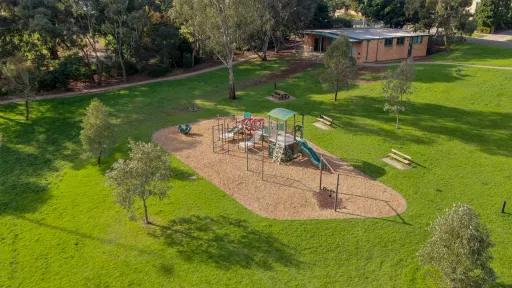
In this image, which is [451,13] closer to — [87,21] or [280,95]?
[280,95]

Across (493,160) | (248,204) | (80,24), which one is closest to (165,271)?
(248,204)

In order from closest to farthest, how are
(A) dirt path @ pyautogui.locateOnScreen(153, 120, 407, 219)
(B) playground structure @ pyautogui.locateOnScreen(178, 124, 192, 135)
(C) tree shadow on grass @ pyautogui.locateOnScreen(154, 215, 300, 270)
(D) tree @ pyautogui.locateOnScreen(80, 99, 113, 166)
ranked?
(C) tree shadow on grass @ pyautogui.locateOnScreen(154, 215, 300, 270) < (A) dirt path @ pyautogui.locateOnScreen(153, 120, 407, 219) < (D) tree @ pyautogui.locateOnScreen(80, 99, 113, 166) < (B) playground structure @ pyautogui.locateOnScreen(178, 124, 192, 135)

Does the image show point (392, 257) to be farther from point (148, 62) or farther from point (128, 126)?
point (148, 62)

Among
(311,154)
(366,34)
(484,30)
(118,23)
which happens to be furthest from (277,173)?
(484,30)

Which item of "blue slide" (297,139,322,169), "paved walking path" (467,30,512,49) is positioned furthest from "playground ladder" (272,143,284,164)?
"paved walking path" (467,30,512,49)

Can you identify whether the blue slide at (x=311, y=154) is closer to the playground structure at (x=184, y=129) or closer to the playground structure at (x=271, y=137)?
the playground structure at (x=271, y=137)

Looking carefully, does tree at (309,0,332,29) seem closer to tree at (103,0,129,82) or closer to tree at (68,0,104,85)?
tree at (103,0,129,82)
